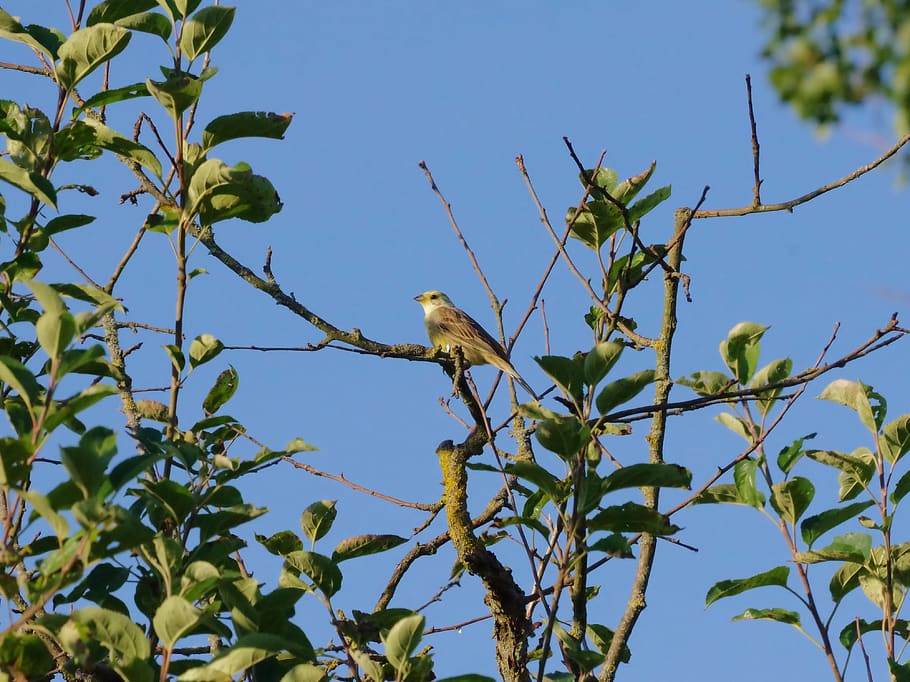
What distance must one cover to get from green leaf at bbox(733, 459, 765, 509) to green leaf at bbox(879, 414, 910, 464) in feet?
1.77

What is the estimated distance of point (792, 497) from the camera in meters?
4.25

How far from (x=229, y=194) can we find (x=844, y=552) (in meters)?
2.60

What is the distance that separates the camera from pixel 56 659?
3754 millimetres

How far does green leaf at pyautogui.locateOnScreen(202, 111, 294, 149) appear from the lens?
3939 millimetres

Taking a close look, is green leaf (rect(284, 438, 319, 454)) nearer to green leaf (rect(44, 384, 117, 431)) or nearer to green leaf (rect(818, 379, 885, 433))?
green leaf (rect(44, 384, 117, 431))

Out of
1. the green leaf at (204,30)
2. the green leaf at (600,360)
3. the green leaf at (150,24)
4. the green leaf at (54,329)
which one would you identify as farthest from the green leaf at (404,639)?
the green leaf at (150,24)

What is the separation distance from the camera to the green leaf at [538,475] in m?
3.58

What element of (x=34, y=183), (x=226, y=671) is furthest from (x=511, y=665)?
(x=34, y=183)

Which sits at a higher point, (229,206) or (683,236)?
(683,236)

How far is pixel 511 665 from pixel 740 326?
1621 millimetres

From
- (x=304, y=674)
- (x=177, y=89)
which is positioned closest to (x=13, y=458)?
(x=304, y=674)

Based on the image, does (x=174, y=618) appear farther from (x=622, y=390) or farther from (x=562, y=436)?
(x=622, y=390)

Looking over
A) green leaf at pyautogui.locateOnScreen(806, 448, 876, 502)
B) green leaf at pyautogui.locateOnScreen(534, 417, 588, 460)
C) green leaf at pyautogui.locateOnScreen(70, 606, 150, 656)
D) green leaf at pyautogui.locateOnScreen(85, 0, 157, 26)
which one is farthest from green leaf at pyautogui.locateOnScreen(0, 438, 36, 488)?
green leaf at pyautogui.locateOnScreen(806, 448, 876, 502)

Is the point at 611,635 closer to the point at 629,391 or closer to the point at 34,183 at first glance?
Result: the point at 629,391
